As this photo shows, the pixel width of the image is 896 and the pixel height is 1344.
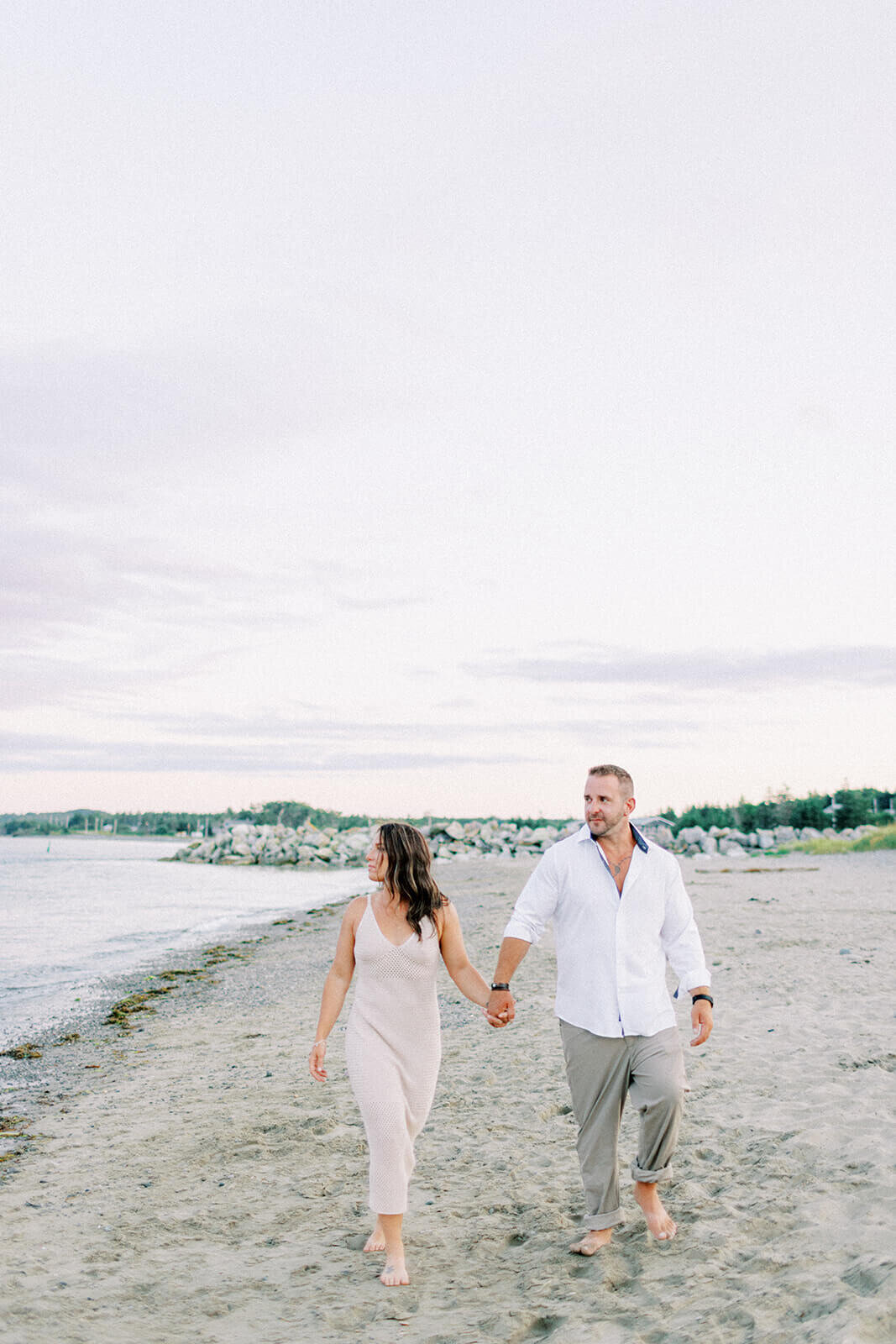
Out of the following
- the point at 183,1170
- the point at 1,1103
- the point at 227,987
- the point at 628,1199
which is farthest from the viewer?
the point at 227,987

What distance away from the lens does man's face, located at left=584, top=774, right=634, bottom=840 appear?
4.87 meters

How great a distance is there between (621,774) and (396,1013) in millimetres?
1614

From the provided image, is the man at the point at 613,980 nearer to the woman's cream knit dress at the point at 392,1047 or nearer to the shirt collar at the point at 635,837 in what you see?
the shirt collar at the point at 635,837

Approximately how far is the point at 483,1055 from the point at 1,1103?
4437mm

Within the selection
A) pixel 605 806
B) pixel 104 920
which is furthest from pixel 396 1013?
pixel 104 920

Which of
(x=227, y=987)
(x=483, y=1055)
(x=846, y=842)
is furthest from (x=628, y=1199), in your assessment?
(x=846, y=842)

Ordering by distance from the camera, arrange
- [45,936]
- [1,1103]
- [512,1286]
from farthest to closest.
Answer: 1. [45,936]
2. [1,1103]
3. [512,1286]

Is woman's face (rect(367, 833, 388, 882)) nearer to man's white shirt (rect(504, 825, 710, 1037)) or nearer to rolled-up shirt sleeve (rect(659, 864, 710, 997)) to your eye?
man's white shirt (rect(504, 825, 710, 1037))

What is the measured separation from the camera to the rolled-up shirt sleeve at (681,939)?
4.90 metres

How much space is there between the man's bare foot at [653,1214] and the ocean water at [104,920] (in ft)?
32.0

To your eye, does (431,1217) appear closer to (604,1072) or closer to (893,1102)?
(604,1072)

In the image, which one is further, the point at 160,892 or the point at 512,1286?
the point at 160,892

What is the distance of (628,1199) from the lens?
18.4ft

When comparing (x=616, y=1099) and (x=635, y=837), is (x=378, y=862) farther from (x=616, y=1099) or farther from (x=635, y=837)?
(x=616, y=1099)
